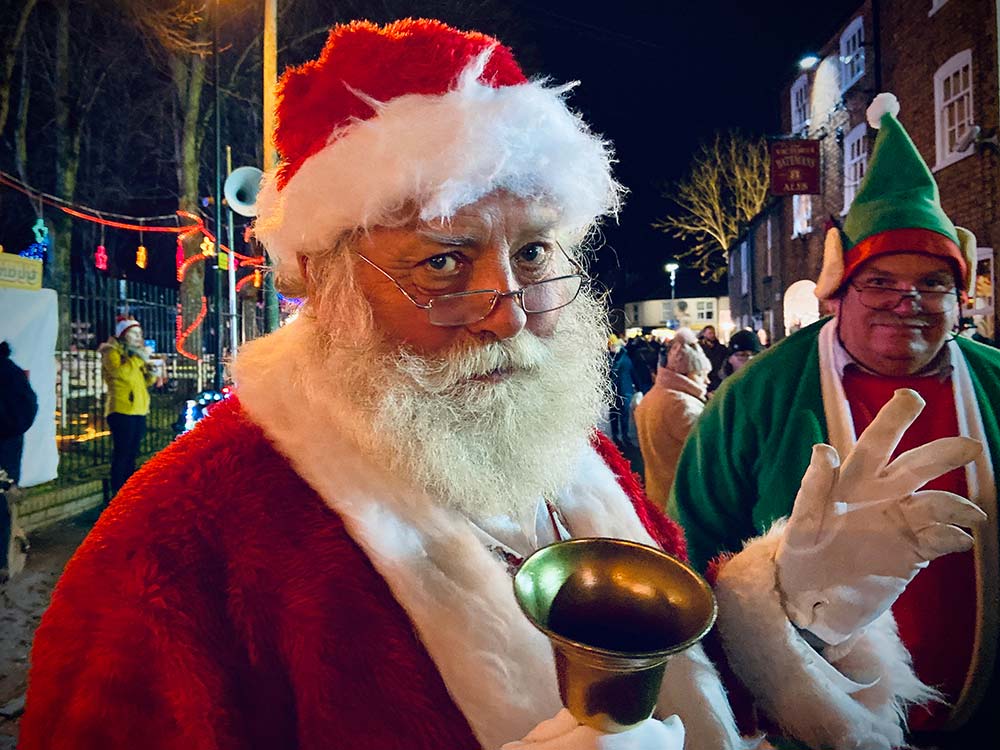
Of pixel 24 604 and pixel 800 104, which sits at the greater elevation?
pixel 800 104

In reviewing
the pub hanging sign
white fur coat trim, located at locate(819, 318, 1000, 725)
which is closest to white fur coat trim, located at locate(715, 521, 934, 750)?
white fur coat trim, located at locate(819, 318, 1000, 725)

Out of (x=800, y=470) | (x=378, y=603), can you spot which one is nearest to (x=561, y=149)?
(x=378, y=603)

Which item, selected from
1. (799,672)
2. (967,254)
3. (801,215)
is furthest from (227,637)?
(801,215)

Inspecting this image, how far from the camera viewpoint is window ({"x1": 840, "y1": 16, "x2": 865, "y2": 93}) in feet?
53.7

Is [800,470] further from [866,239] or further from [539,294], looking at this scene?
[539,294]

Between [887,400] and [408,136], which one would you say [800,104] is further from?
[408,136]

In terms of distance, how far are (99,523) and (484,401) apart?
0.81m

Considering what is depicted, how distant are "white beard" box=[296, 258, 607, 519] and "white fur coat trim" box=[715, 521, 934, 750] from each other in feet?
1.74

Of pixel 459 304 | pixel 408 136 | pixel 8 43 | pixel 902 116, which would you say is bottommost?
pixel 459 304

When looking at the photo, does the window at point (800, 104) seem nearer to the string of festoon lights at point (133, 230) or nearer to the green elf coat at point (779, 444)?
the string of festoon lights at point (133, 230)

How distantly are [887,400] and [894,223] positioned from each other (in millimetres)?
705

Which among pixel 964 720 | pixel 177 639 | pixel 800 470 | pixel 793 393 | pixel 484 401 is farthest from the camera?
pixel 793 393

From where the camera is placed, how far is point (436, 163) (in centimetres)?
149

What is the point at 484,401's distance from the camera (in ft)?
5.03
